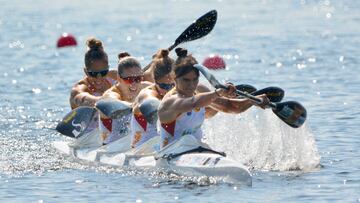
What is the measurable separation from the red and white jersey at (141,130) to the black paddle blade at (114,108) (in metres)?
0.15

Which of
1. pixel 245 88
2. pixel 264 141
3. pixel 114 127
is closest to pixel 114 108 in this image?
pixel 114 127

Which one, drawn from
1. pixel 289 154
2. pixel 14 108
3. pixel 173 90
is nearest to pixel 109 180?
pixel 173 90

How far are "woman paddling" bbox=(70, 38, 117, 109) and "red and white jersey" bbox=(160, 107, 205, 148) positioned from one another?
7.69ft

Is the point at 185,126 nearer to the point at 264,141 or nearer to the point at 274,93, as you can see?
the point at 274,93

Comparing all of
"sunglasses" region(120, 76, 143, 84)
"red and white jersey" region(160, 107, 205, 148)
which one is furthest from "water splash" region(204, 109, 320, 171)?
"sunglasses" region(120, 76, 143, 84)

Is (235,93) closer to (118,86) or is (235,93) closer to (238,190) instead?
(238,190)

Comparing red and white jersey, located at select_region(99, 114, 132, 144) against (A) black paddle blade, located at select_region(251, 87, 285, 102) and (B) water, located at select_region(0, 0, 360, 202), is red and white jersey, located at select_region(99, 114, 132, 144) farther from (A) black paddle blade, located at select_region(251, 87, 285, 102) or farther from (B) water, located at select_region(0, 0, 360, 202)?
(A) black paddle blade, located at select_region(251, 87, 285, 102)

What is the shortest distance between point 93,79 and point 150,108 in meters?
2.40

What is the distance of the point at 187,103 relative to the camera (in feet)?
44.4

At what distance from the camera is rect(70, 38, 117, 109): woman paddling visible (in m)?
16.4

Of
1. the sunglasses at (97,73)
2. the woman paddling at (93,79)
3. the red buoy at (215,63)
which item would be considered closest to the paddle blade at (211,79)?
the woman paddling at (93,79)

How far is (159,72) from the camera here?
14648mm

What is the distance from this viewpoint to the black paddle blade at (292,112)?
45.1 ft

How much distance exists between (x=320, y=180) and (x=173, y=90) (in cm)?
211
